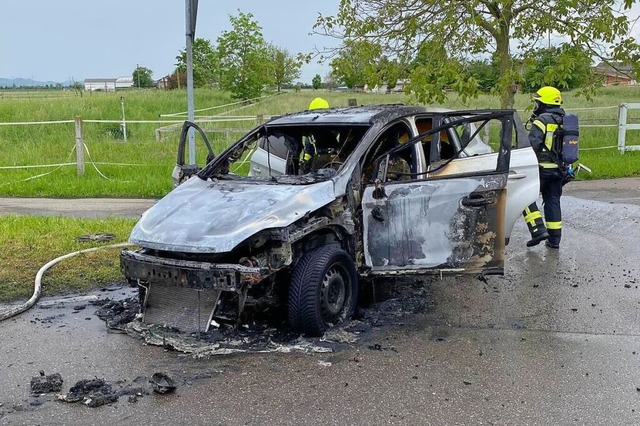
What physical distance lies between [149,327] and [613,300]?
3.91m

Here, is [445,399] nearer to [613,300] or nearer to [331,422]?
[331,422]

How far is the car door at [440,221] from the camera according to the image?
530cm

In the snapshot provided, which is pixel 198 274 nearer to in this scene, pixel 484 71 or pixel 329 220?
pixel 329 220

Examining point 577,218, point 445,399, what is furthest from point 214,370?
point 577,218

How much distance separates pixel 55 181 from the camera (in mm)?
13109

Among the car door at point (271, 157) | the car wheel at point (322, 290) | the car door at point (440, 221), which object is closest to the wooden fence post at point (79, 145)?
the car door at point (271, 157)

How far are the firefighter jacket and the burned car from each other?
1286 millimetres

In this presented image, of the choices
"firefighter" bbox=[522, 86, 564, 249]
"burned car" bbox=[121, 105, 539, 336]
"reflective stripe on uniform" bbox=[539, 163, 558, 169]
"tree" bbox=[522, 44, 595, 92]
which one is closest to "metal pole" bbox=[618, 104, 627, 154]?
"tree" bbox=[522, 44, 595, 92]

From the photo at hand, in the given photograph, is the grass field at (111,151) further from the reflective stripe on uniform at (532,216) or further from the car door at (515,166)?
the car door at (515,166)

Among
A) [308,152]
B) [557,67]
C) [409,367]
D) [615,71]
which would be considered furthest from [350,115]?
[615,71]

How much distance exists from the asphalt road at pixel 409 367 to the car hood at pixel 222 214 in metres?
0.77

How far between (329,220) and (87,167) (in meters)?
10.4

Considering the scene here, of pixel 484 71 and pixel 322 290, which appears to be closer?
pixel 322 290

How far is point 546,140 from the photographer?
7.70 metres
